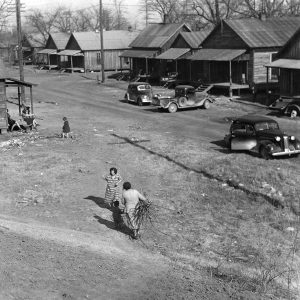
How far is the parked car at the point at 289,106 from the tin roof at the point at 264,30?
856 centimetres

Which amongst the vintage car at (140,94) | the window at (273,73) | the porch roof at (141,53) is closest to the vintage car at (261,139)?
the vintage car at (140,94)

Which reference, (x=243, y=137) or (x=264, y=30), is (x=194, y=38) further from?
(x=243, y=137)

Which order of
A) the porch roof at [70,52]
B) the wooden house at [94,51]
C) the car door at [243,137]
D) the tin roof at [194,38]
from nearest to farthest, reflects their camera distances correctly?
the car door at [243,137] → the tin roof at [194,38] → the porch roof at [70,52] → the wooden house at [94,51]

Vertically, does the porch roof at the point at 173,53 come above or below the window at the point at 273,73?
above

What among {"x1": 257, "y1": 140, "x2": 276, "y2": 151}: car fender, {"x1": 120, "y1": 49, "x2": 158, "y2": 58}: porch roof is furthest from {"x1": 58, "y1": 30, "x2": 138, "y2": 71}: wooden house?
{"x1": 257, "y1": 140, "x2": 276, "y2": 151}: car fender

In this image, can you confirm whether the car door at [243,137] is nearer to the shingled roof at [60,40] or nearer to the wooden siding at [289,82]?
the wooden siding at [289,82]

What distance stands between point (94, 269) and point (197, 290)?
213cm

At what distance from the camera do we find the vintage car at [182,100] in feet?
118

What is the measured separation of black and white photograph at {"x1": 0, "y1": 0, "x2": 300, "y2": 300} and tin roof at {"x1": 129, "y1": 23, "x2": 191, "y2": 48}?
1145cm

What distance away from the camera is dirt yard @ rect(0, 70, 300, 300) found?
1042cm

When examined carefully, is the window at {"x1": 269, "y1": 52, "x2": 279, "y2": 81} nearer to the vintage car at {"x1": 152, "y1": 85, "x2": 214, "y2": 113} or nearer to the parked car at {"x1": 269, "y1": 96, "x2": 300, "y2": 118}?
the parked car at {"x1": 269, "y1": 96, "x2": 300, "y2": 118}

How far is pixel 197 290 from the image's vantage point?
10.2m

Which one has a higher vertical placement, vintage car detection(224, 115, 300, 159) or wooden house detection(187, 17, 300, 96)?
wooden house detection(187, 17, 300, 96)

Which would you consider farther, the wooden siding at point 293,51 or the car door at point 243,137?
the wooden siding at point 293,51
